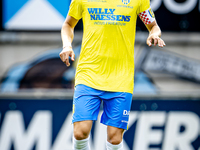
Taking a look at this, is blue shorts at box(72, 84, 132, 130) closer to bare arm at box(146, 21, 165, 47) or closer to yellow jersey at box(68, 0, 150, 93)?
yellow jersey at box(68, 0, 150, 93)

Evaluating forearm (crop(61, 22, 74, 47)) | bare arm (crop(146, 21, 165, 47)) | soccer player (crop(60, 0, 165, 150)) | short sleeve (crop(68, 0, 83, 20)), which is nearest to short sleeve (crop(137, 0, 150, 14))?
soccer player (crop(60, 0, 165, 150))

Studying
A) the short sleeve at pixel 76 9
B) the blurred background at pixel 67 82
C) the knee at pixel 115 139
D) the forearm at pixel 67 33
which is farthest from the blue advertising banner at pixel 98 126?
the short sleeve at pixel 76 9

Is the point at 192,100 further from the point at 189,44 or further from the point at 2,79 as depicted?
the point at 2,79

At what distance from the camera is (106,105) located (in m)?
2.62

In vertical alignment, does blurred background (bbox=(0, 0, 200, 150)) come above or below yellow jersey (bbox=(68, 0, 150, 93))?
below

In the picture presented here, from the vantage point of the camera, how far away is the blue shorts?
250 cm

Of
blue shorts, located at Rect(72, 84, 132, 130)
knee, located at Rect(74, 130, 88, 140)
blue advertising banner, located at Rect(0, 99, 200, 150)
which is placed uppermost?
blue shorts, located at Rect(72, 84, 132, 130)

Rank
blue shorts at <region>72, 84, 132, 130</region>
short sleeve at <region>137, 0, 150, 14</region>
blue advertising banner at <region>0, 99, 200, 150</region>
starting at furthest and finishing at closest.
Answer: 1. blue advertising banner at <region>0, 99, 200, 150</region>
2. short sleeve at <region>137, 0, 150, 14</region>
3. blue shorts at <region>72, 84, 132, 130</region>

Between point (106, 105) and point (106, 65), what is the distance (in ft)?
1.27

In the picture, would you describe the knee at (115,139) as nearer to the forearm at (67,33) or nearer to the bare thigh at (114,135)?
the bare thigh at (114,135)

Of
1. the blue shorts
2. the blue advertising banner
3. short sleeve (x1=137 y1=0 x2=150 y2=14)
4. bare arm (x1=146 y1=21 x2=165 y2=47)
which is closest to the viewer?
bare arm (x1=146 y1=21 x2=165 y2=47)

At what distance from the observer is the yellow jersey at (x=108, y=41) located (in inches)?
99.3

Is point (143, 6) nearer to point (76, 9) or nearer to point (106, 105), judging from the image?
point (76, 9)

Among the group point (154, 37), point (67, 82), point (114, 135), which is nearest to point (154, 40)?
point (154, 37)
